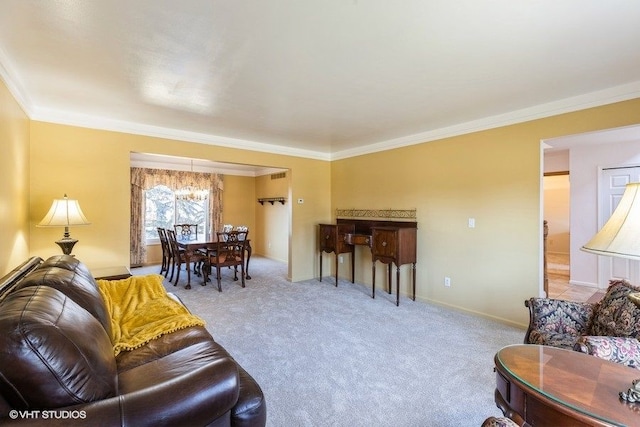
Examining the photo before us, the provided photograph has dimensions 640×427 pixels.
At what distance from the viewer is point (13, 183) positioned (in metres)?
2.59

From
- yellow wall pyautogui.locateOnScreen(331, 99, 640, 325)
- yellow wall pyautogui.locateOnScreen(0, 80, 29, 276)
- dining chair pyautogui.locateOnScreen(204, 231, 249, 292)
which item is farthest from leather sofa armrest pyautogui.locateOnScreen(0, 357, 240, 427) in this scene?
dining chair pyautogui.locateOnScreen(204, 231, 249, 292)

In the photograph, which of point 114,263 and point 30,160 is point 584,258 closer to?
point 114,263

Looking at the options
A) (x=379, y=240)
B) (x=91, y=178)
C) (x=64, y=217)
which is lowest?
(x=379, y=240)

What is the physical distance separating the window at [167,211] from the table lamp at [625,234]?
298 inches

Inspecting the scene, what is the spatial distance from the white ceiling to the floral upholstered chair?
64.4 inches

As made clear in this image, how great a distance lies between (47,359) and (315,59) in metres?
2.18

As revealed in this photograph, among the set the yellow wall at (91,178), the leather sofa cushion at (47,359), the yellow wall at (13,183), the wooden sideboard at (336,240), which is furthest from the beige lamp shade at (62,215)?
the wooden sideboard at (336,240)

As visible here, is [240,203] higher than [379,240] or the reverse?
higher

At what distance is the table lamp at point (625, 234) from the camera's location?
1.30 metres

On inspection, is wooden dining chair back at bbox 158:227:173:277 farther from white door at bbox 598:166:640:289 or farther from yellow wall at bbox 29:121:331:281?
white door at bbox 598:166:640:289

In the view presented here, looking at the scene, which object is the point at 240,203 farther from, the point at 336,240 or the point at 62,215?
the point at 62,215

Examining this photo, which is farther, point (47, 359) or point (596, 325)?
point (596, 325)

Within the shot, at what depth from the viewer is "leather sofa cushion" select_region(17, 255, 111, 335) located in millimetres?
1682

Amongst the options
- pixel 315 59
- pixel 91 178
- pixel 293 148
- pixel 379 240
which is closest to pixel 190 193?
pixel 293 148
